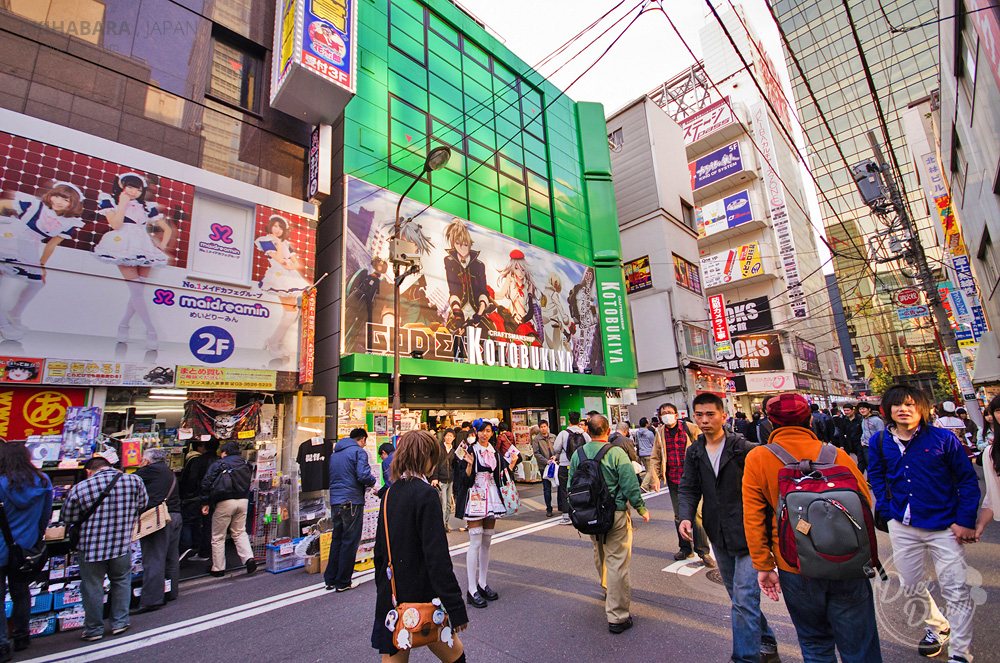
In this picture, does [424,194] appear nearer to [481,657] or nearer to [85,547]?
[85,547]

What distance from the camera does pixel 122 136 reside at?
9.78 metres

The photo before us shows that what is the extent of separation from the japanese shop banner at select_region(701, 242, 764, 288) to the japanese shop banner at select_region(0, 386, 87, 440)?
156 feet

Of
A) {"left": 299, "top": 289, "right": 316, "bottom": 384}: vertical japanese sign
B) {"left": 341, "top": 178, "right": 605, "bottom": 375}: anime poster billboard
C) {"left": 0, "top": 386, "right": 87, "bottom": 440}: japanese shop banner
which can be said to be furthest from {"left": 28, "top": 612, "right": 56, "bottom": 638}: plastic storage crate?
{"left": 341, "top": 178, "right": 605, "bottom": 375}: anime poster billboard

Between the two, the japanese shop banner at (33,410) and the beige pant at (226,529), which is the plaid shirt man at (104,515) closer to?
the beige pant at (226,529)

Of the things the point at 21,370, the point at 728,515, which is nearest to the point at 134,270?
the point at 21,370

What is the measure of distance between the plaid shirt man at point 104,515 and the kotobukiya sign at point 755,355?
1703 inches

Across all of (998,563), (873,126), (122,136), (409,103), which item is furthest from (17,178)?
(873,126)

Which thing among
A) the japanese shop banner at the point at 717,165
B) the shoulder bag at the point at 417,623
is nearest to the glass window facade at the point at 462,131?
the shoulder bag at the point at 417,623

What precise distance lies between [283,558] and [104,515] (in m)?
2.97

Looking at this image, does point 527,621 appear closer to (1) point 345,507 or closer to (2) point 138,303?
(1) point 345,507

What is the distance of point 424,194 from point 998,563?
15.6m

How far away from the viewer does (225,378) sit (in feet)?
32.8

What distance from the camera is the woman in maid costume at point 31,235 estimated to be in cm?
804

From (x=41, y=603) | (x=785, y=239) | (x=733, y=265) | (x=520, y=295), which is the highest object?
(x=785, y=239)
